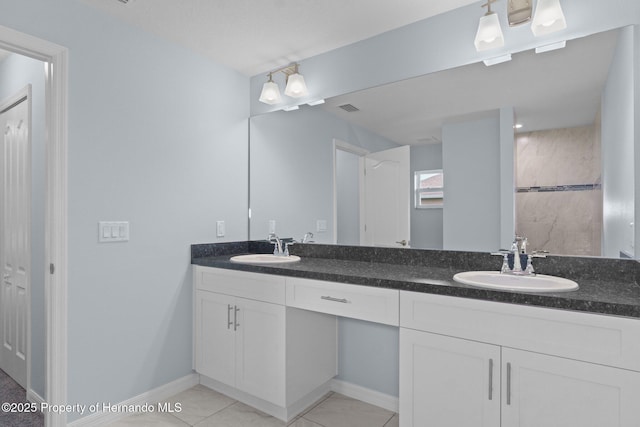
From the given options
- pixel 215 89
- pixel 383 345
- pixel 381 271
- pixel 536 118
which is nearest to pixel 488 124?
pixel 536 118

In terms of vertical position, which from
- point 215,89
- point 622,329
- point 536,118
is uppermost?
point 215,89

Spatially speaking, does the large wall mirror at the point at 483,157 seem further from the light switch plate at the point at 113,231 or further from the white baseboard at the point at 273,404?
the light switch plate at the point at 113,231

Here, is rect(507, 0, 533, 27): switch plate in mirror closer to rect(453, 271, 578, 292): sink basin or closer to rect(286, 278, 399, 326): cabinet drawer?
rect(453, 271, 578, 292): sink basin

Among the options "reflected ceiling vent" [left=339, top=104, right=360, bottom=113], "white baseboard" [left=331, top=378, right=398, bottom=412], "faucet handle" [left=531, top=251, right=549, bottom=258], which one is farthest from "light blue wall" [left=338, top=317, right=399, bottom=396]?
"reflected ceiling vent" [left=339, top=104, right=360, bottom=113]

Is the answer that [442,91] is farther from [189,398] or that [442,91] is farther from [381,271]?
[189,398]

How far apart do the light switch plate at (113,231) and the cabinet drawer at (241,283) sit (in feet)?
1.70

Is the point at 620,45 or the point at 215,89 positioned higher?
the point at 215,89

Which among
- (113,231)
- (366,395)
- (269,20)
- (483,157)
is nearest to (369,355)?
(366,395)

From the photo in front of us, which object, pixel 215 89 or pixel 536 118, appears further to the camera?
pixel 215 89

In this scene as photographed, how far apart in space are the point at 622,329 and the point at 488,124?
1102mm

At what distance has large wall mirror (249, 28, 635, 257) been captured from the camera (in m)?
1.55

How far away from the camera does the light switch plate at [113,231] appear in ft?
6.44

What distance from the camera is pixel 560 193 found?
64.7 inches

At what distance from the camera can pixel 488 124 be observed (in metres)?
1.85
